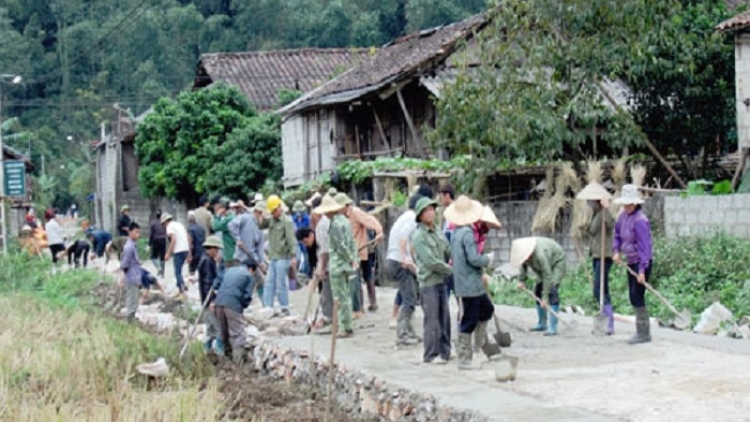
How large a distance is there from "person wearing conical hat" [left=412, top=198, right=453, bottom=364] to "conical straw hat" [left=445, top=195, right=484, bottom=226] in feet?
0.89

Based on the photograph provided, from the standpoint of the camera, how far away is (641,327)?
13195mm

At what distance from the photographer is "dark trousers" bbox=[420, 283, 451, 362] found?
12.4 meters

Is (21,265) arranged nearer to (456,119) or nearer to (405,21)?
(456,119)

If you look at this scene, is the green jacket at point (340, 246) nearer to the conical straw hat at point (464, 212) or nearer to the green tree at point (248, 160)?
the conical straw hat at point (464, 212)

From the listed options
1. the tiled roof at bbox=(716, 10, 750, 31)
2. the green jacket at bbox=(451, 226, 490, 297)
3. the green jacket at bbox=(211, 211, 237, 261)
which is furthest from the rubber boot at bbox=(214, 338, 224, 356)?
the tiled roof at bbox=(716, 10, 750, 31)

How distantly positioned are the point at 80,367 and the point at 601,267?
5.90 metres

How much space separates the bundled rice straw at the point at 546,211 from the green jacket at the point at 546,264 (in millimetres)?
6916

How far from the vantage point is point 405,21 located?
64.4 meters

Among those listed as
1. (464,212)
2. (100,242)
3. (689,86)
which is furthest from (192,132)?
(464,212)

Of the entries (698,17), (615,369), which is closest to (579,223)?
(698,17)

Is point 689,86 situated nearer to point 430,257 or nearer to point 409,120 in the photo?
point 409,120

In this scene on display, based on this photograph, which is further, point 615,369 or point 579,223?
point 579,223

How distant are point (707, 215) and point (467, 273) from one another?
322 inches

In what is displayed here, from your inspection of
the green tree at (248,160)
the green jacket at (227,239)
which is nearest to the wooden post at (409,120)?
the green tree at (248,160)
